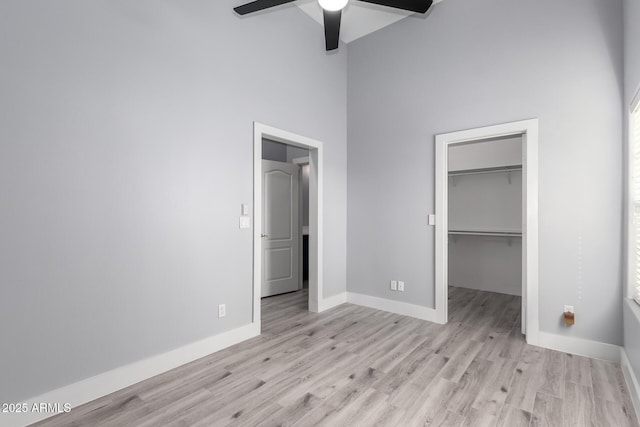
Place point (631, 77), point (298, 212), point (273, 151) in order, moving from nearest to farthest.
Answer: point (631, 77) → point (298, 212) → point (273, 151)

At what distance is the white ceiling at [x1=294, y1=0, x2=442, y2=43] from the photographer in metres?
3.64

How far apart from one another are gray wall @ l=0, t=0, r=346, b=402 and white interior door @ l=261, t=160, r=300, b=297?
1529 mm

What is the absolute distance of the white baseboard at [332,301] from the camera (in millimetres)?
4041

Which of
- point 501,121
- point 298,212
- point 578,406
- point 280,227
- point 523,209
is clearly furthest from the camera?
point 298,212

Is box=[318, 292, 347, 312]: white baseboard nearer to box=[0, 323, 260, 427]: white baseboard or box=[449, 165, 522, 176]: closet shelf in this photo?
box=[0, 323, 260, 427]: white baseboard

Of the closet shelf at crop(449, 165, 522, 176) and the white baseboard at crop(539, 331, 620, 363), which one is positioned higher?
the closet shelf at crop(449, 165, 522, 176)

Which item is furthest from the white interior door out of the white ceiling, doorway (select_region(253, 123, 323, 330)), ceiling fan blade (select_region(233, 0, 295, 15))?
ceiling fan blade (select_region(233, 0, 295, 15))

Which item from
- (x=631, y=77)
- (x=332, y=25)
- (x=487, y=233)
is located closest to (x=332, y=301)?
(x=487, y=233)

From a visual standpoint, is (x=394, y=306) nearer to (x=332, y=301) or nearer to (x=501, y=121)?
(x=332, y=301)

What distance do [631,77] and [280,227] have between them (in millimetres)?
4126

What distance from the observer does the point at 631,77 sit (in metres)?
2.35

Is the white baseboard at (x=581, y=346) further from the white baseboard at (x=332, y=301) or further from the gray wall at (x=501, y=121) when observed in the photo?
the white baseboard at (x=332, y=301)


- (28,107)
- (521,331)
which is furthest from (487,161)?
(28,107)

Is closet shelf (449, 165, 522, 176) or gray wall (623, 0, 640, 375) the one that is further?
closet shelf (449, 165, 522, 176)
